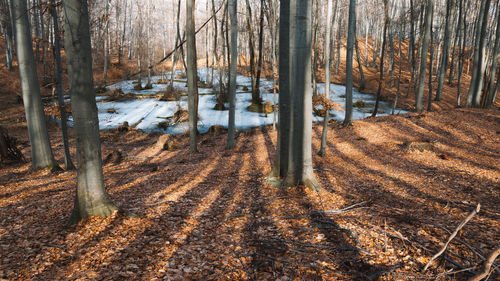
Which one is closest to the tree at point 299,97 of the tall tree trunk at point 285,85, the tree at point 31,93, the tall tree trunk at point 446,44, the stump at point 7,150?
the tall tree trunk at point 285,85

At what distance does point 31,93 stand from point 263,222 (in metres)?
8.37

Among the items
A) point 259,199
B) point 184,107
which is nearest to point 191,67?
point 259,199

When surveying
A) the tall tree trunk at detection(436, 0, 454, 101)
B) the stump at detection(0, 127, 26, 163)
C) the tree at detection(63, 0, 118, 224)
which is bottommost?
the stump at detection(0, 127, 26, 163)

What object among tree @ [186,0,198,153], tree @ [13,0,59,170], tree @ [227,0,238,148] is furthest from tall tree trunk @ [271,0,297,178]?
tree @ [13,0,59,170]

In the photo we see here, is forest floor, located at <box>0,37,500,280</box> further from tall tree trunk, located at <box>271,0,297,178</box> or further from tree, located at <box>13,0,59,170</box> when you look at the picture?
tall tree trunk, located at <box>271,0,297,178</box>

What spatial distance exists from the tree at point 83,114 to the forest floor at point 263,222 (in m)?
0.26

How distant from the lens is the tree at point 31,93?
7805mm

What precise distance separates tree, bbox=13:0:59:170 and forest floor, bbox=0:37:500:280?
589 mm

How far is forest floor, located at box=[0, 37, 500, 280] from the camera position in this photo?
3061 mm

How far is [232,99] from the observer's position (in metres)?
12.2

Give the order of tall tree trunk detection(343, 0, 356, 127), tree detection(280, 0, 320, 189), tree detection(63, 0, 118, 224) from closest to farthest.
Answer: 1. tree detection(63, 0, 118, 224)
2. tree detection(280, 0, 320, 189)
3. tall tree trunk detection(343, 0, 356, 127)

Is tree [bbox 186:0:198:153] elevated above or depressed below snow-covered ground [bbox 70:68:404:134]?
above

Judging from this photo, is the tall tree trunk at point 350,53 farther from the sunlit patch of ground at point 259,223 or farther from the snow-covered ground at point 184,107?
the sunlit patch of ground at point 259,223

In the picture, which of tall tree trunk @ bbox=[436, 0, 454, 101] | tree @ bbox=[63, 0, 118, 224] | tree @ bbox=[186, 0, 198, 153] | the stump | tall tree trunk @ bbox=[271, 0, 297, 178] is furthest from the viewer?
tall tree trunk @ bbox=[436, 0, 454, 101]
